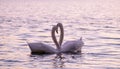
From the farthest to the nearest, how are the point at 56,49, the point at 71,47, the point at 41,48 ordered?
the point at 56,49, the point at 71,47, the point at 41,48

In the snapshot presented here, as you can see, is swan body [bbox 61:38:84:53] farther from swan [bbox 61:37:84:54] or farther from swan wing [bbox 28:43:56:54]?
swan wing [bbox 28:43:56:54]

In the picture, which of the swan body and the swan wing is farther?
the swan body

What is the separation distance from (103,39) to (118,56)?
23.5ft

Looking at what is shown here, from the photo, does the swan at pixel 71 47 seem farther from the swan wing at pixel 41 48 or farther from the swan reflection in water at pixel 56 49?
the swan wing at pixel 41 48

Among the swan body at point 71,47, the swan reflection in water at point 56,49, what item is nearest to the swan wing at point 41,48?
the swan reflection in water at point 56,49

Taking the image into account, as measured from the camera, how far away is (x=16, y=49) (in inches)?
973

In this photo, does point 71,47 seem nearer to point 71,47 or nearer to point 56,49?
point 71,47

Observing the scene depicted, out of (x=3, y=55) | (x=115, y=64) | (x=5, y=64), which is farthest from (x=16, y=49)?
(x=115, y=64)

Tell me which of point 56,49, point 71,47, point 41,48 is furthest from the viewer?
point 56,49

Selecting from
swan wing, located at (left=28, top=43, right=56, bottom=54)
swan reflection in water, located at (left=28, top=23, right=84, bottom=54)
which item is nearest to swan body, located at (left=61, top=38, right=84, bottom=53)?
swan reflection in water, located at (left=28, top=23, right=84, bottom=54)

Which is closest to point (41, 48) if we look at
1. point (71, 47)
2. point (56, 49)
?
point (56, 49)

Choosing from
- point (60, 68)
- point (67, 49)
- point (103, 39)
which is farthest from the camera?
point (103, 39)

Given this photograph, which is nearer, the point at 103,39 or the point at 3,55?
the point at 3,55

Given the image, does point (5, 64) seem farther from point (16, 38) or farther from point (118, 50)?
point (16, 38)
